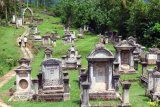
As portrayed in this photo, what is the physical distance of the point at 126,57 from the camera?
31.0 metres

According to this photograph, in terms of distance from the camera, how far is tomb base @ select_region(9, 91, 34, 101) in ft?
72.4

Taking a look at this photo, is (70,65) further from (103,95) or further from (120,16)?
(120,16)

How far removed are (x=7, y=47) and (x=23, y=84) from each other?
1897 cm

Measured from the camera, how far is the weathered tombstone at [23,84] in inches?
874

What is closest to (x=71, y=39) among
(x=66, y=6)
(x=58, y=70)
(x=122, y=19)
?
(x=122, y=19)

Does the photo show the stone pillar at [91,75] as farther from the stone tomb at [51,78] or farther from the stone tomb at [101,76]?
the stone tomb at [51,78]

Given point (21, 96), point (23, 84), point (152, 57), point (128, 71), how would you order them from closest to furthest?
1. point (21, 96)
2. point (23, 84)
3. point (128, 71)
4. point (152, 57)

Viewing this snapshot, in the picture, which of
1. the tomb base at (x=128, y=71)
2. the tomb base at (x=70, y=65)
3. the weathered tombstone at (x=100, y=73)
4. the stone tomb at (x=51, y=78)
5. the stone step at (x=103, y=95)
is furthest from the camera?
the tomb base at (x=70, y=65)

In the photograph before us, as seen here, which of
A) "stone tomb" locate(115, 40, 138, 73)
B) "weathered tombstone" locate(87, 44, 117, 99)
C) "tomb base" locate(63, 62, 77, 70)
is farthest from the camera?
"tomb base" locate(63, 62, 77, 70)

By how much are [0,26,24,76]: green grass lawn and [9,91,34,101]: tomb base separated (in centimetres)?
842

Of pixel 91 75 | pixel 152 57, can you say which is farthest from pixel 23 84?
pixel 152 57

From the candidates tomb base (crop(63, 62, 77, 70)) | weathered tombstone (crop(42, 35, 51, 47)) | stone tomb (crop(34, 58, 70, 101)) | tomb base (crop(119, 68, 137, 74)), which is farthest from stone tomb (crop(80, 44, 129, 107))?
weathered tombstone (crop(42, 35, 51, 47))

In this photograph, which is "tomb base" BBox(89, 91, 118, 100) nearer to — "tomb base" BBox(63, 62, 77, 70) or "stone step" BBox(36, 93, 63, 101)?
"stone step" BBox(36, 93, 63, 101)

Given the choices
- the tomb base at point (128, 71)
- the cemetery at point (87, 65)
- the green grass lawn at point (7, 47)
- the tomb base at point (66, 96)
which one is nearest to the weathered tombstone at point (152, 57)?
the cemetery at point (87, 65)
